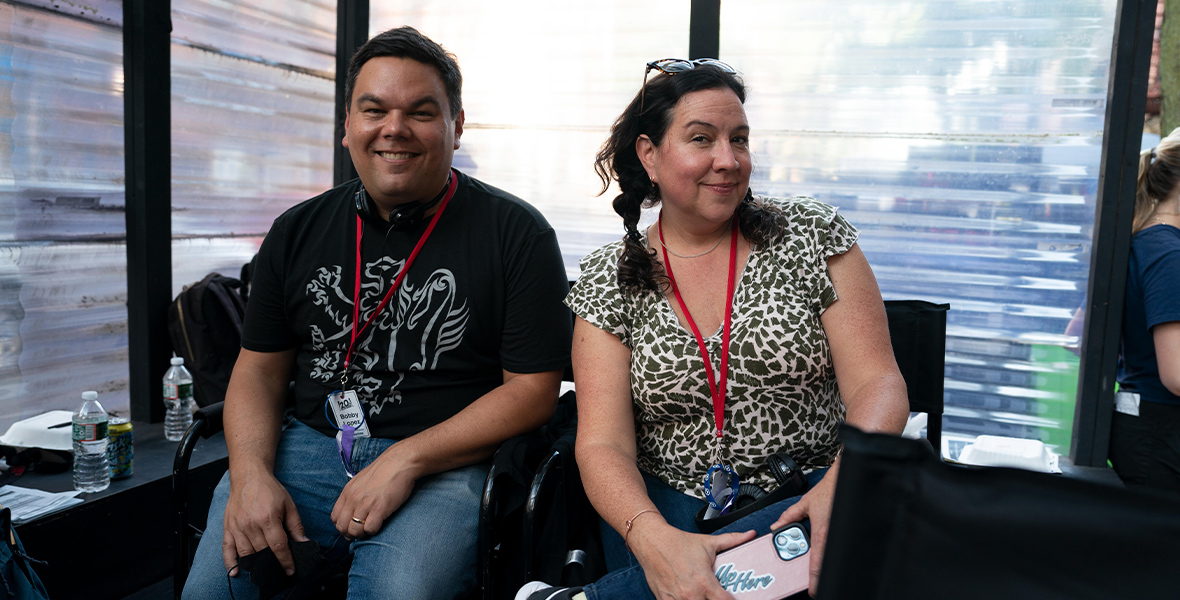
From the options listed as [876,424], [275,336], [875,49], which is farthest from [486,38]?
[876,424]

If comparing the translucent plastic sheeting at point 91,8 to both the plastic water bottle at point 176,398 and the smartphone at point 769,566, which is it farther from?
the smartphone at point 769,566

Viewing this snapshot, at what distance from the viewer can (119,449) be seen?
2.45 meters

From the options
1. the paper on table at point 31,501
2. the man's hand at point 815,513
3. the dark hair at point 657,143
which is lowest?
the paper on table at point 31,501

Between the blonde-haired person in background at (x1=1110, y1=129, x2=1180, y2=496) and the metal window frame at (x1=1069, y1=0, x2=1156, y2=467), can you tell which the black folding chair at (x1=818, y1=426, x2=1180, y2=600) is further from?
the metal window frame at (x1=1069, y1=0, x2=1156, y2=467)

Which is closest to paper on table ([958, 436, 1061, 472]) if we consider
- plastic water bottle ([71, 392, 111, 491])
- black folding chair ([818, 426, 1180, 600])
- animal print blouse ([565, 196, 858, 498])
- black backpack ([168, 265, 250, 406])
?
animal print blouse ([565, 196, 858, 498])

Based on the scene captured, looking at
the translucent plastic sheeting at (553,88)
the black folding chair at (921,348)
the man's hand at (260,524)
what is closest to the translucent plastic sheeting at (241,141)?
the translucent plastic sheeting at (553,88)

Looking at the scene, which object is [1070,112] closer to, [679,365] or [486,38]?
[679,365]

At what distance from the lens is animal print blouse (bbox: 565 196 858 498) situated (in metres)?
1.58

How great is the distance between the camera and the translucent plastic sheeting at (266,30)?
3066mm

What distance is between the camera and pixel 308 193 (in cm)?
377

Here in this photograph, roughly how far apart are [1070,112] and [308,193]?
3.41 metres

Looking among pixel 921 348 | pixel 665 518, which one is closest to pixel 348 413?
pixel 665 518

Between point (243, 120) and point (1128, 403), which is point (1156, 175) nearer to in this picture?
point (1128, 403)

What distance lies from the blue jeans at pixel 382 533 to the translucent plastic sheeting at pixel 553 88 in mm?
1862
